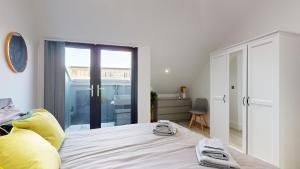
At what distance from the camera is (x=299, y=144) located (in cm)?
223

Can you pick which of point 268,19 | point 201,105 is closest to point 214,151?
point 268,19

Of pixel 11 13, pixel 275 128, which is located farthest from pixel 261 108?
pixel 11 13

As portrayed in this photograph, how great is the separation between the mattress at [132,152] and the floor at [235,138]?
1.48 meters

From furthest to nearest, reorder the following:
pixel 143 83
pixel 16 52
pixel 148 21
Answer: pixel 143 83
pixel 148 21
pixel 16 52

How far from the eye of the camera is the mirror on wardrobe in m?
2.77

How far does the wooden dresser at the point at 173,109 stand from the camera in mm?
4797

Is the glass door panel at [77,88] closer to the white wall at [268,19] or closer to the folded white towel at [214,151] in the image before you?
the folded white towel at [214,151]

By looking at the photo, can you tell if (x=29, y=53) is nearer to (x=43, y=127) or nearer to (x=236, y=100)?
(x=43, y=127)

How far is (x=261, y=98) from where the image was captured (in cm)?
238

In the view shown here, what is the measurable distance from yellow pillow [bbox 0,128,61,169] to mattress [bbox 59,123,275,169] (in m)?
0.18

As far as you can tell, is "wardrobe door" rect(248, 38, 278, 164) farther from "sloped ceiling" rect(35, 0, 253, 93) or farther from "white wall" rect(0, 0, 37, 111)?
"white wall" rect(0, 0, 37, 111)

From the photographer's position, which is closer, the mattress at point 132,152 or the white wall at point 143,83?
the mattress at point 132,152

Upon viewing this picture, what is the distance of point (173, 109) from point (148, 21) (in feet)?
8.92

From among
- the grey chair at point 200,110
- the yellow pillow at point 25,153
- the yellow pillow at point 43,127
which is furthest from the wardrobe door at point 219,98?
the yellow pillow at point 25,153
